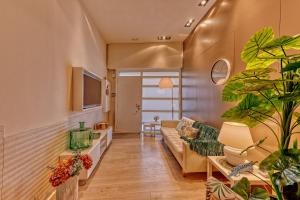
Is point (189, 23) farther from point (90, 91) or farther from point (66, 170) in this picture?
point (66, 170)

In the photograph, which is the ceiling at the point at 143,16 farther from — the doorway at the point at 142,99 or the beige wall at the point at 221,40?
the doorway at the point at 142,99

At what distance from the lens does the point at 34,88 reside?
1.85 metres

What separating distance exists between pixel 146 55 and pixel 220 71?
134 inches

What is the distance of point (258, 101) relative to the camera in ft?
3.63

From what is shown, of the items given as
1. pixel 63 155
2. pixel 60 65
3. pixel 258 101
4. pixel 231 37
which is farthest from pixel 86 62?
pixel 258 101

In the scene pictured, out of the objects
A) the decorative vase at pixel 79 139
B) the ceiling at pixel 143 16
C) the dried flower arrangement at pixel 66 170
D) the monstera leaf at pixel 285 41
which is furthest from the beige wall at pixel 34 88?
the monstera leaf at pixel 285 41

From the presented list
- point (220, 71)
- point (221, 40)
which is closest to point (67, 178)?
point (220, 71)

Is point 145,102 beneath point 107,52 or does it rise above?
beneath

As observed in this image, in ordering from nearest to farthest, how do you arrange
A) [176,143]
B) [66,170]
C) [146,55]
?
[66,170] < [176,143] < [146,55]

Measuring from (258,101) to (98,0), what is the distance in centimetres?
346

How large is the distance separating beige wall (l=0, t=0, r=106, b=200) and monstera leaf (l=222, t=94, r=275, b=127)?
193 cm

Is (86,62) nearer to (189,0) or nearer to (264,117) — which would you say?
(189,0)

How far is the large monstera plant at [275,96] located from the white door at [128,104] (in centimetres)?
530

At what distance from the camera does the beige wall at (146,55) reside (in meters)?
5.96
